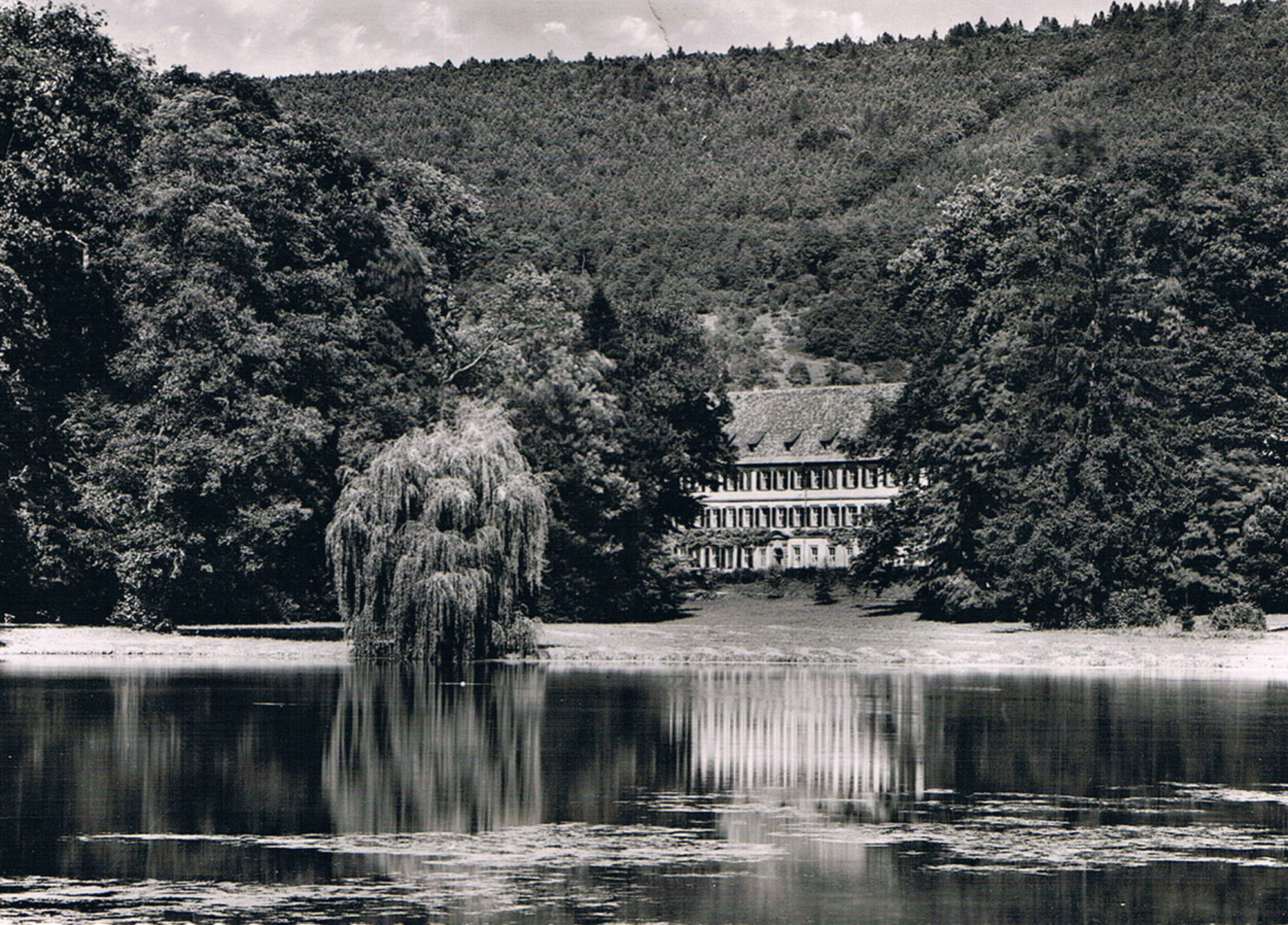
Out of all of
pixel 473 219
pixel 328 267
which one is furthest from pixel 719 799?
pixel 473 219

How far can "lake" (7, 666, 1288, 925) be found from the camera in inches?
699

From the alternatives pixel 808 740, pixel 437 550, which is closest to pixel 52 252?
pixel 437 550

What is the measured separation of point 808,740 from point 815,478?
9688 centimetres

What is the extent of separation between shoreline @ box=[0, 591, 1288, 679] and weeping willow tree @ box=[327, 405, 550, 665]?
2.46 metres

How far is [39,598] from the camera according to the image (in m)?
72.9

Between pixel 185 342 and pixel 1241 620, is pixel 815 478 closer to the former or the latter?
pixel 1241 620

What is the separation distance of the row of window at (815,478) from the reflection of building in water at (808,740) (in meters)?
77.8

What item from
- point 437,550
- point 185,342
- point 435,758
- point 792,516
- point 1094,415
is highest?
point 185,342

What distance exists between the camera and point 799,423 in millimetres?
131000

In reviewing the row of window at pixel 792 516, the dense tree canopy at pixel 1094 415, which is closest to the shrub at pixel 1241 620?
the dense tree canopy at pixel 1094 415

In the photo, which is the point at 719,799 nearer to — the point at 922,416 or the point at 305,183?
the point at 305,183

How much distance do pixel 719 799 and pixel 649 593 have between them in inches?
2631

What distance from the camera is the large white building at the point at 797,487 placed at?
12756 centimetres

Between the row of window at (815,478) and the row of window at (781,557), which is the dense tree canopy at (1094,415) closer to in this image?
the row of window at (781,557)
